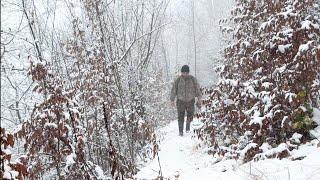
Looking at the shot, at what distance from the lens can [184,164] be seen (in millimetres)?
8102

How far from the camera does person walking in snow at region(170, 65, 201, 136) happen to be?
10648 mm

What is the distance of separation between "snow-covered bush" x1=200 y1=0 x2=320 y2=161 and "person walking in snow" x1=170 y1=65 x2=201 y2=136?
10.4ft

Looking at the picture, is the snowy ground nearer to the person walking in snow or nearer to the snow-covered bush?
the snow-covered bush

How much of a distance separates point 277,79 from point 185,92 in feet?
13.4

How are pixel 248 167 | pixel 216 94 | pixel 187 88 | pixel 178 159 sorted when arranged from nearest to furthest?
pixel 248 167 → pixel 216 94 → pixel 178 159 → pixel 187 88

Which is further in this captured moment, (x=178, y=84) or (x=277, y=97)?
(x=178, y=84)

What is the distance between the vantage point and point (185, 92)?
10.7m

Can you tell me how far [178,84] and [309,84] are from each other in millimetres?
4478

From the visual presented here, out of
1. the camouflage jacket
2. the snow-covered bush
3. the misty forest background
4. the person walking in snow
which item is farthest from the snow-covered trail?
the camouflage jacket

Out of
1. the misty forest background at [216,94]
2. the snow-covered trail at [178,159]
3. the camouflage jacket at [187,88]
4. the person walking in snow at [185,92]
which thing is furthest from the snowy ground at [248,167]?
the camouflage jacket at [187,88]

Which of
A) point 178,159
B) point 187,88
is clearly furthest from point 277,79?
point 187,88

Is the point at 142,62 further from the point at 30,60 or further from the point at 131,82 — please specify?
the point at 30,60

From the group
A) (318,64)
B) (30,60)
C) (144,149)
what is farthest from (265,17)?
(144,149)

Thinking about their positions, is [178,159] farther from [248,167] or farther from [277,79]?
[248,167]
